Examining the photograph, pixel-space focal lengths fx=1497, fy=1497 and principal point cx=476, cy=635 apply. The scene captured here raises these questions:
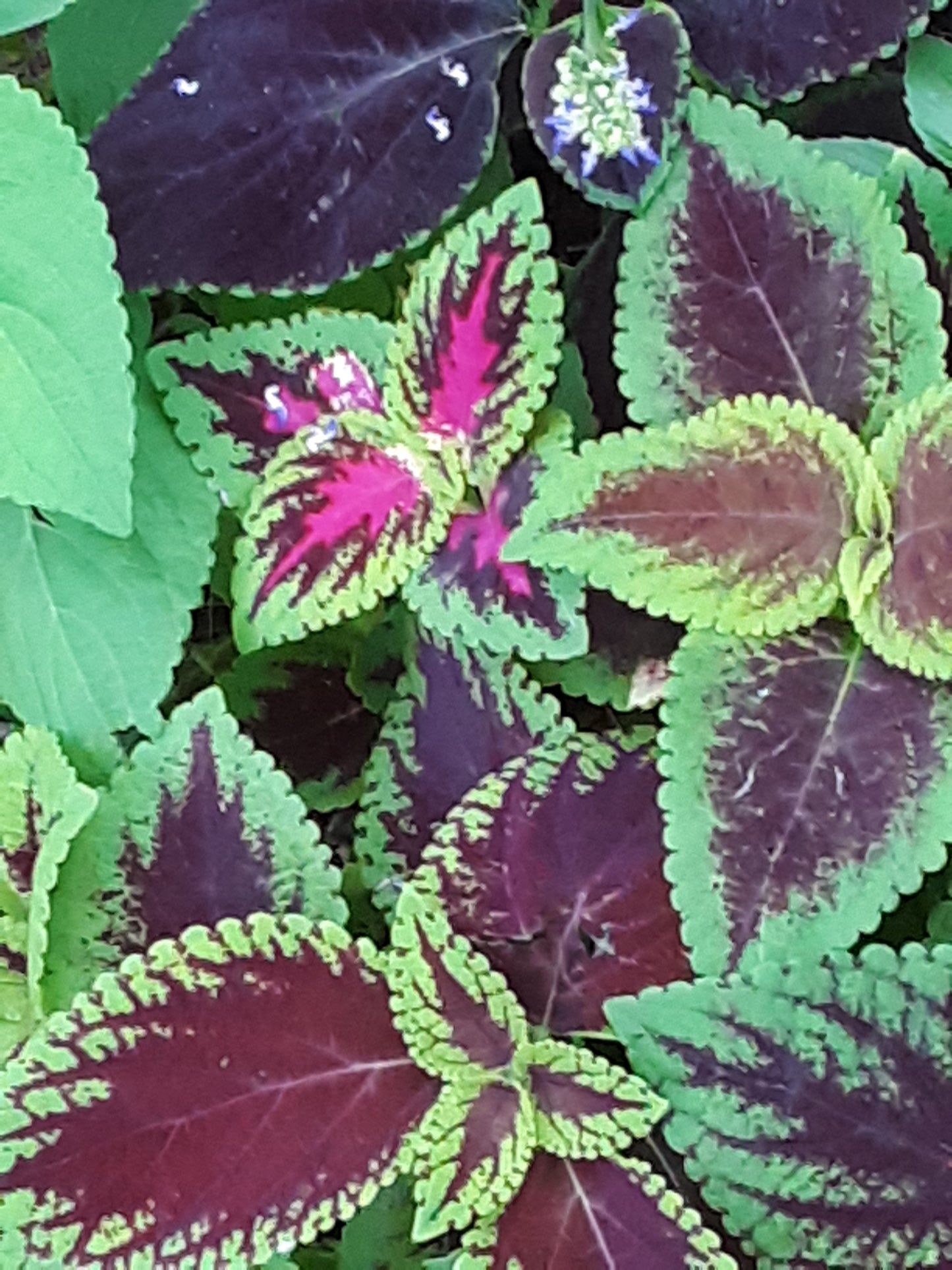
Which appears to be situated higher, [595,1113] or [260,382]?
[260,382]

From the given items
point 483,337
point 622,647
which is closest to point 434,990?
point 622,647

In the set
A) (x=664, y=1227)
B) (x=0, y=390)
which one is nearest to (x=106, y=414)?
(x=0, y=390)

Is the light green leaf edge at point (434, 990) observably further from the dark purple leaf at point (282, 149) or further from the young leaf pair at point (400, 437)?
the dark purple leaf at point (282, 149)

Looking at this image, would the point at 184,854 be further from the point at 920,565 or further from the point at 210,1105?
the point at 920,565

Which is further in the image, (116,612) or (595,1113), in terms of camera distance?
(116,612)

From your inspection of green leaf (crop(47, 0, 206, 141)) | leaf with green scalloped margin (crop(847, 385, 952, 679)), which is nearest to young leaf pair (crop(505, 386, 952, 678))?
leaf with green scalloped margin (crop(847, 385, 952, 679))

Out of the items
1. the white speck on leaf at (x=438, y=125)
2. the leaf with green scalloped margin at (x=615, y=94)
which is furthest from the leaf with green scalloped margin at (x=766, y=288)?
the white speck on leaf at (x=438, y=125)

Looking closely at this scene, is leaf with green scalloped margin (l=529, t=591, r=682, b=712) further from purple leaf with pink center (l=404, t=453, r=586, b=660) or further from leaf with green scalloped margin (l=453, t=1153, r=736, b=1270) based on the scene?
leaf with green scalloped margin (l=453, t=1153, r=736, b=1270)
